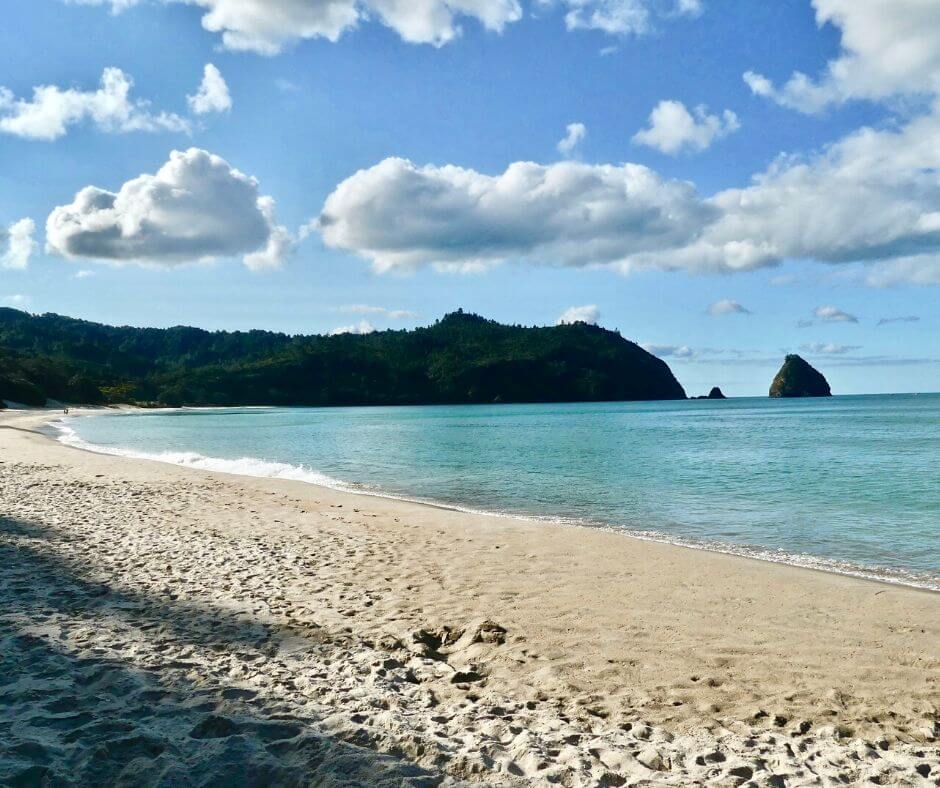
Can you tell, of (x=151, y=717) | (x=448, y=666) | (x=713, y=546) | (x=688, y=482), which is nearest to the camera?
(x=151, y=717)

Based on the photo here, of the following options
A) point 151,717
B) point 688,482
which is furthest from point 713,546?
point 688,482

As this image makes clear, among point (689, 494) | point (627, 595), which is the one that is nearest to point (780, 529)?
point (689, 494)

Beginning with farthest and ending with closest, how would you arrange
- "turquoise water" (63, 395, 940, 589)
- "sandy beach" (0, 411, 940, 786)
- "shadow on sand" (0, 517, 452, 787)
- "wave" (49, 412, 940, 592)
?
"turquoise water" (63, 395, 940, 589) < "wave" (49, 412, 940, 592) < "sandy beach" (0, 411, 940, 786) < "shadow on sand" (0, 517, 452, 787)

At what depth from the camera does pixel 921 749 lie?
4.53 metres

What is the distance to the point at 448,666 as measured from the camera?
5953 millimetres

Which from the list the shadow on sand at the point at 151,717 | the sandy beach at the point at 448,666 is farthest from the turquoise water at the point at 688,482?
the shadow on sand at the point at 151,717

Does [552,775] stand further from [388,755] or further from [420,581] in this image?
[420,581]

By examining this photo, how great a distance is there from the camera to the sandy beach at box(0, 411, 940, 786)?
4.20 m

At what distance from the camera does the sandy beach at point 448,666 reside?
13.8 ft

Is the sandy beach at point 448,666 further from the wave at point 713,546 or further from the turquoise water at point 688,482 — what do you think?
the turquoise water at point 688,482

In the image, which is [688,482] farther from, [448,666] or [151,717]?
[151,717]

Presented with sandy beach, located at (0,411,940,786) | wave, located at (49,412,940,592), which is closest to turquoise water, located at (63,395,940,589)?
wave, located at (49,412,940,592)

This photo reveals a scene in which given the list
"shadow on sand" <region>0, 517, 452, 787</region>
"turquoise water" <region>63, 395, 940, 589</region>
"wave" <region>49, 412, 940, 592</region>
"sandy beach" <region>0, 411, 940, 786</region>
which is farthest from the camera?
"turquoise water" <region>63, 395, 940, 589</region>

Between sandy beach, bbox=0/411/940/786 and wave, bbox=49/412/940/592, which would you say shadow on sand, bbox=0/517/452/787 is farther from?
wave, bbox=49/412/940/592
